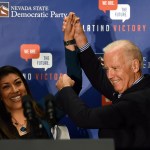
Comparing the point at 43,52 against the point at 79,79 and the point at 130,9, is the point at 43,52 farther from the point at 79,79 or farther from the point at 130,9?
the point at 130,9

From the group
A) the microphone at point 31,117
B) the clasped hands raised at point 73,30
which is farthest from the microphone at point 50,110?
the clasped hands raised at point 73,30

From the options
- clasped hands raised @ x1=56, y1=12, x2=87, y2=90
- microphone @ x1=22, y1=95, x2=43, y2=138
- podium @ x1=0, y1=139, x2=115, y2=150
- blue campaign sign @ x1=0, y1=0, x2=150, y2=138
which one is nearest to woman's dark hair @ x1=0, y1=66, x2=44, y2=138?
blue campaign sign @ x1=0, y1=0, x2=150, y2=138

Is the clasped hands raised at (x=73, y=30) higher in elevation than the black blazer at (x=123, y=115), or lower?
higher

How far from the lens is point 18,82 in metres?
2.12

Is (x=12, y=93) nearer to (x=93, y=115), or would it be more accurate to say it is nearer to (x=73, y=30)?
(x=73, y=30)

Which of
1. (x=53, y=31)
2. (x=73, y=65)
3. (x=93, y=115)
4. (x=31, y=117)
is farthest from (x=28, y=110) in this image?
(x=53, y=31)

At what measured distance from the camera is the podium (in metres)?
0.84

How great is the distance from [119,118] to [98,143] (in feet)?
2.06

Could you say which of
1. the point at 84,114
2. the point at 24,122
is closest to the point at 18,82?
the point at 24,122

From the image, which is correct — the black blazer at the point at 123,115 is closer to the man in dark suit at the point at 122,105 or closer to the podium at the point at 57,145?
the man in dark suit at the point at 122,105

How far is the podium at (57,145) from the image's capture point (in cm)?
84

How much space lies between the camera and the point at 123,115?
148cm

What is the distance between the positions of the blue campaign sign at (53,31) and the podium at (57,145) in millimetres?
1474

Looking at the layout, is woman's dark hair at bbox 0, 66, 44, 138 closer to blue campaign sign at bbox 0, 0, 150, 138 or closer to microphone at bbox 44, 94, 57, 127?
blue campaign sign at bbox 0, 0, 150, 138
